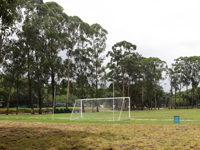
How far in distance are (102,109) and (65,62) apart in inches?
1187

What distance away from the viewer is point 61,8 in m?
48.6

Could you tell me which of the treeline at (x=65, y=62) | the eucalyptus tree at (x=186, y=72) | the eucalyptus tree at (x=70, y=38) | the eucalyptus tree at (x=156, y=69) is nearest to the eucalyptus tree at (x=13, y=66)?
the treeline at (x=65, y=62)

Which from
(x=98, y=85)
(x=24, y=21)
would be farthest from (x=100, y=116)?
A: (x=98, y=85)

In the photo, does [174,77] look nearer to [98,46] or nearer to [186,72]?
[186,72]

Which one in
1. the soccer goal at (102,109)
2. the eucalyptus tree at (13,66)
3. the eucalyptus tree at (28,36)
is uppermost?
the eucalyptus tree at (28,36)

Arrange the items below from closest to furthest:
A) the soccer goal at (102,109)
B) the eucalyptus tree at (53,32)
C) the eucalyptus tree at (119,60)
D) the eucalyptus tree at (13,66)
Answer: the soccer goal at (102,109) → the eucalyptus tree at (13,66) → the eucalyptus tree at (53,32) → the eucalyptus tree at (119,60)

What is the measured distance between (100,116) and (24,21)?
25.3 meters

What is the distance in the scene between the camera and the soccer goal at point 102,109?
2288 cm

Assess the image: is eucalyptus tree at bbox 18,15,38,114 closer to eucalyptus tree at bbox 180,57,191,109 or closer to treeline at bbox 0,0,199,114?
treeline at bbox 0,0,199,114

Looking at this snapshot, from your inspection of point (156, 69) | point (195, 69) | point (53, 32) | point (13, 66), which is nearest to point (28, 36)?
point (53, 32)

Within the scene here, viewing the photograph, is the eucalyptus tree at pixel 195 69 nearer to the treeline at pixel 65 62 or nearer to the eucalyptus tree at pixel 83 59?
the treeline at pixel 65 62

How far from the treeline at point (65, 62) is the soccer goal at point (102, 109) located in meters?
3.34

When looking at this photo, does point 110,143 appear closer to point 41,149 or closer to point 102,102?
point 41,149

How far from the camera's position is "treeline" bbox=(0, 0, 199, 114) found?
40.2 m
